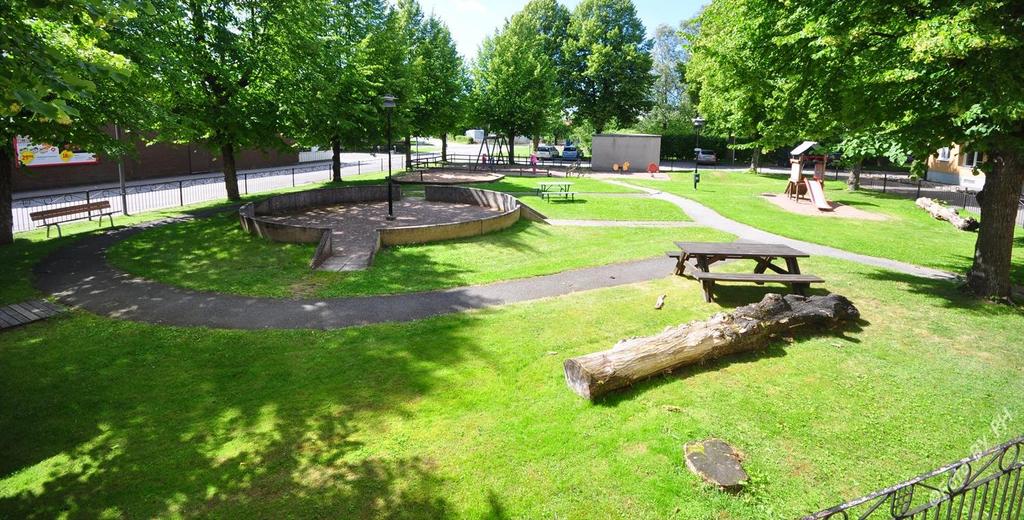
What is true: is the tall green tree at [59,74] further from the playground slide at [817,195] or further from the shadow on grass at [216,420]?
the playground slide at [817,195]

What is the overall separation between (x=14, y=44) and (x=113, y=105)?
10671 mm

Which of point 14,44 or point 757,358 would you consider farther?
point 757,358

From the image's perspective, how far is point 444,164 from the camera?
4394 cm

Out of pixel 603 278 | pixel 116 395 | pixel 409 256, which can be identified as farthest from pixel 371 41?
pixel 116 395

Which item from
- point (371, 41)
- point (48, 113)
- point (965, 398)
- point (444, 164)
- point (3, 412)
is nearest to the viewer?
point (48, 113)

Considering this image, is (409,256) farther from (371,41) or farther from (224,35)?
(371,41)

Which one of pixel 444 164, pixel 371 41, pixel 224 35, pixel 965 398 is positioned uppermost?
pixel 371 41

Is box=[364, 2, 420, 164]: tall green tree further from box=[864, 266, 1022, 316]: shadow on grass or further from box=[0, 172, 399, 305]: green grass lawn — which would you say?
box=[864, 266, 1022, 316]: shadow on grass

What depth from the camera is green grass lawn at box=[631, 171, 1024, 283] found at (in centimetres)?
1565

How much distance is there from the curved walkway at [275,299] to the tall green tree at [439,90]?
2713cm

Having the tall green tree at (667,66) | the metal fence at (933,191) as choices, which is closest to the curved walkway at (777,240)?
the metal fence at (933,191)

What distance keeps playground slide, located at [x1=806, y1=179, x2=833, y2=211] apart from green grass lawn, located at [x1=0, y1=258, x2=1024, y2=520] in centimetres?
1600

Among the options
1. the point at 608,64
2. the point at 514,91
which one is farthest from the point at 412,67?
the point at 608,64

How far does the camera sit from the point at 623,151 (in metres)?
43.2
